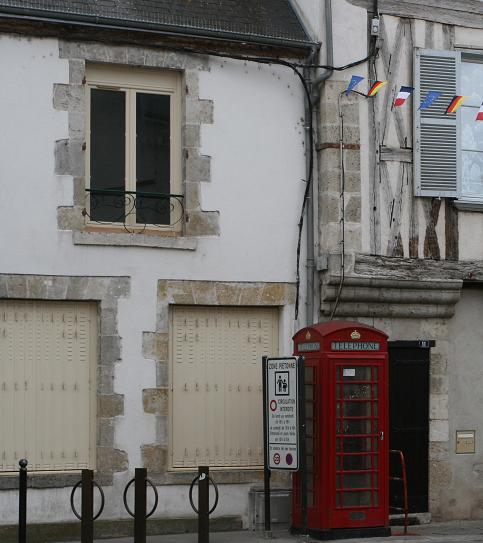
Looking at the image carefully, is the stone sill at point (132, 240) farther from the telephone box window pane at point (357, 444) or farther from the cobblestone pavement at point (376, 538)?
the cobblestone pavement at point (376, 538)

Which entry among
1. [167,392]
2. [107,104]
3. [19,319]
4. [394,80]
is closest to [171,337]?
[167,392]

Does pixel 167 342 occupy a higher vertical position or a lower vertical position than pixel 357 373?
higher

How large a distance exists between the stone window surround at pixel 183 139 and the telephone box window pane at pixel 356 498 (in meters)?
2.75

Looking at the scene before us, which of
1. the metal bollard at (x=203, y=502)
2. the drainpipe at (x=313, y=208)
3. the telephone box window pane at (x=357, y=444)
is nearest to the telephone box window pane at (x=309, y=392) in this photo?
the telephone box window pane at (x=357, y=444)

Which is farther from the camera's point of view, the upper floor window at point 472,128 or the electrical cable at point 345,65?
the upper floor window at point 472,128

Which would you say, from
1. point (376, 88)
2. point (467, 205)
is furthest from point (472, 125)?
point (376, 88)

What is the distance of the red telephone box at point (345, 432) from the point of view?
1102cm

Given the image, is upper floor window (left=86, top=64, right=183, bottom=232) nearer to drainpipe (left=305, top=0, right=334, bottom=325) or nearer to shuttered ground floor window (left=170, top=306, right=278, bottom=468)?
shuttered ground floor window (left=170, top=306, right=278, bottom=468)

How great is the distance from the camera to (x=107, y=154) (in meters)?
11.8

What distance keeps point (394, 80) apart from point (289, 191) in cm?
161

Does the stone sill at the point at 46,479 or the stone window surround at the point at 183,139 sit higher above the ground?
the stone window surround at the point at 183,139

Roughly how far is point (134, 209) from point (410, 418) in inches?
137

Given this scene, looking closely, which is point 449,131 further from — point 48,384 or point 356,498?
point 48,384

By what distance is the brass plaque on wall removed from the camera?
12695mm
